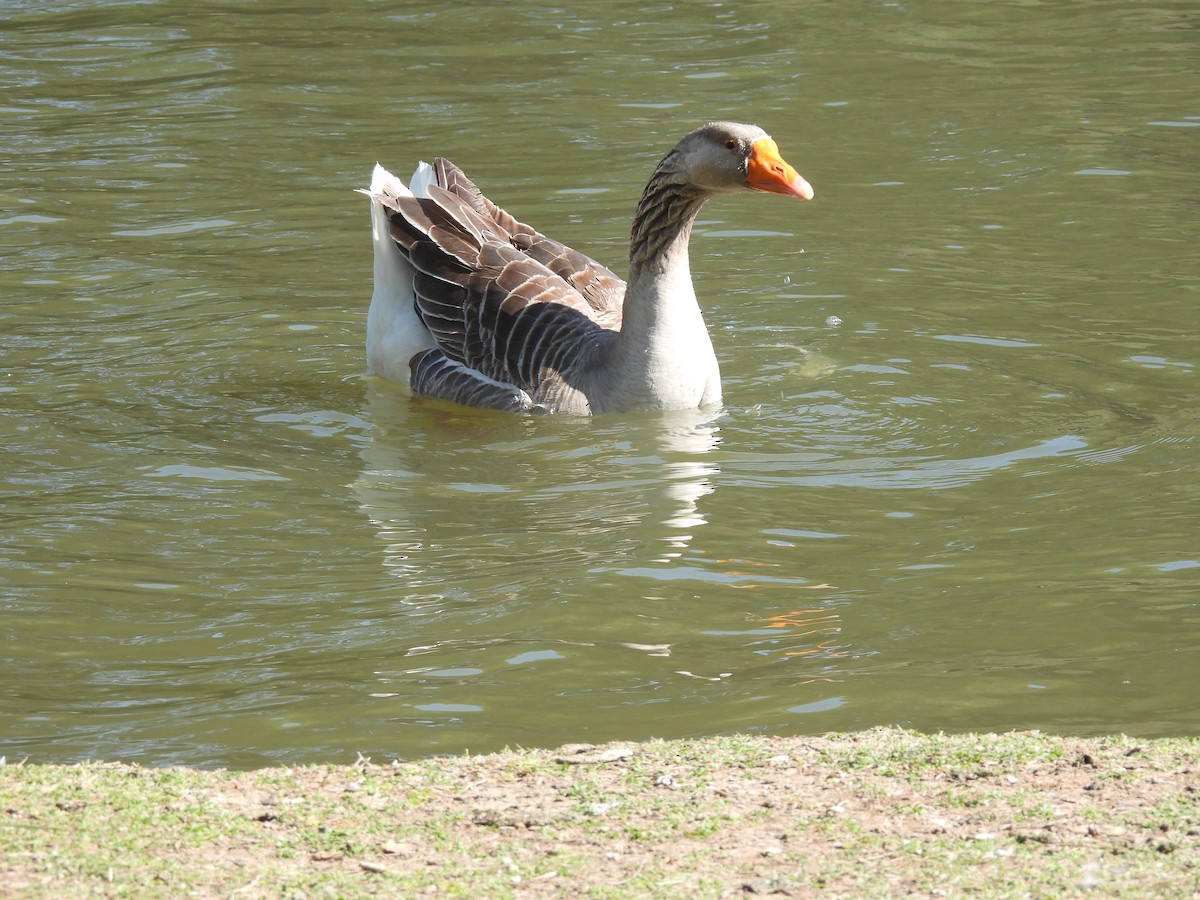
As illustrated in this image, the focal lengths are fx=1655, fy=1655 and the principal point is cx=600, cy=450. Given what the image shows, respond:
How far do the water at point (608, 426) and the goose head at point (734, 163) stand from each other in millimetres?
1322

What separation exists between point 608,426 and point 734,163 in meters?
1.63

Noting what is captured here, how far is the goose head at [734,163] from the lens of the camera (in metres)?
8.77

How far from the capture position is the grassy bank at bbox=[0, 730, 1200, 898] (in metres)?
4.14

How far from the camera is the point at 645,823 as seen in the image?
4.53 meters

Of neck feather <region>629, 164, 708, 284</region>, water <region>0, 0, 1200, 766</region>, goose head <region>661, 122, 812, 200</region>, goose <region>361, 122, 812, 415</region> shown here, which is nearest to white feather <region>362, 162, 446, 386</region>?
goose <region>361, 122, 812, 415</region>

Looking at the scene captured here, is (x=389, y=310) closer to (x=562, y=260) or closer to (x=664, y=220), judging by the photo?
(x=562, y=260)

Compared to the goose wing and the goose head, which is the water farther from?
the goose head

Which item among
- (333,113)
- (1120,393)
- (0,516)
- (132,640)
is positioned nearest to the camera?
(132,640)

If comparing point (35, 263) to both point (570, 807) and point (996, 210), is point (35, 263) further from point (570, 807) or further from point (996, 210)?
point (570, 807)

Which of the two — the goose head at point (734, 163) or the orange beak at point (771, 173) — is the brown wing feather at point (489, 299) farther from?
the orange beak at point (771, 173)

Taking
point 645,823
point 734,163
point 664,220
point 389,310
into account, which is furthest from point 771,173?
point 645,823

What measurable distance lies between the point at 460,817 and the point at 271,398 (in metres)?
5.68

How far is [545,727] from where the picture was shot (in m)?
5.68

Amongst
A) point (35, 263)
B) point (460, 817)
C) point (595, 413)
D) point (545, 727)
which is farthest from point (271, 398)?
point (460, 817)
